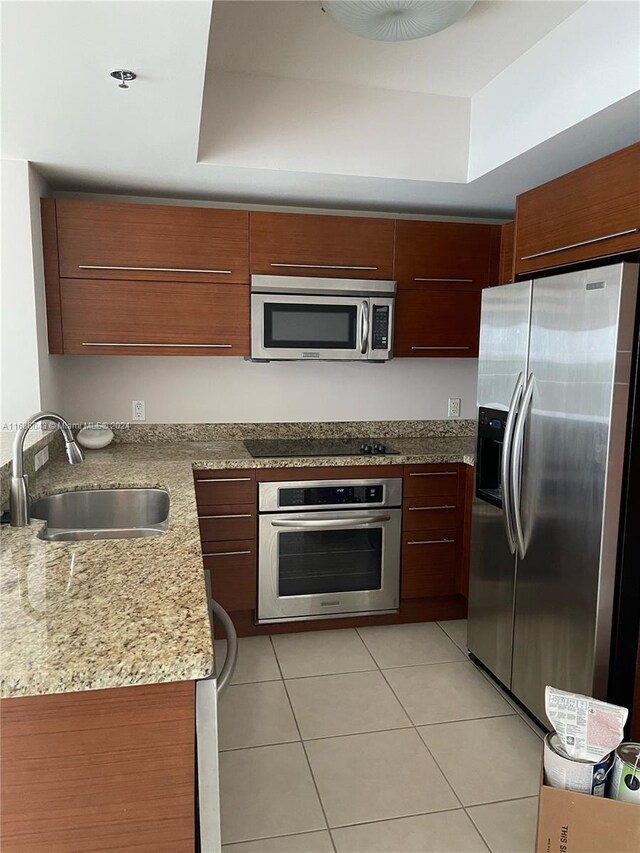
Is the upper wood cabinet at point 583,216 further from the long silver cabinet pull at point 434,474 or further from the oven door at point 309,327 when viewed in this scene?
the long silver cabinet pull at point 434,474

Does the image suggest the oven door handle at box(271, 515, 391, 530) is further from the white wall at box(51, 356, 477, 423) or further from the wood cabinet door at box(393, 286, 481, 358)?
the wood cabinet door at box(393, 286, 481, 358)

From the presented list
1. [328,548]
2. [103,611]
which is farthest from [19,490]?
[328,548]

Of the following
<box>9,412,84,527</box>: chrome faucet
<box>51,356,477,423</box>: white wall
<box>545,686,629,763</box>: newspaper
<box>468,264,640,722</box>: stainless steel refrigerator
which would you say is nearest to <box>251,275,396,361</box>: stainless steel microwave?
<box>51,356,477,423</box>: white wall

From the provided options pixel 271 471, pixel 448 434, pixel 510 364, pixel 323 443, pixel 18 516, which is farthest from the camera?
pixel 448 434

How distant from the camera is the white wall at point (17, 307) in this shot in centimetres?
267

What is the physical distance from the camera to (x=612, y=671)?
6.78ft

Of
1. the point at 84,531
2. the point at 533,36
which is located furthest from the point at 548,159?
the point at 84,531

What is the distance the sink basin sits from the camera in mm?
2301

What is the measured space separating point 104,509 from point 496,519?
1.60m

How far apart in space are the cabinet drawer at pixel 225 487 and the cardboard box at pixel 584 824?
1798mm

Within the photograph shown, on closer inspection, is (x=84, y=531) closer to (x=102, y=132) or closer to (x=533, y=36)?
(x=102, y=132)

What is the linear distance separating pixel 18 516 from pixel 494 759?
1.83m

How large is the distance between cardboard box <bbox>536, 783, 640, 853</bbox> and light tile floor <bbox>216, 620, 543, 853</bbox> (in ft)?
1.00

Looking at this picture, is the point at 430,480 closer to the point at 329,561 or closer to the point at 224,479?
the point at 329,561
